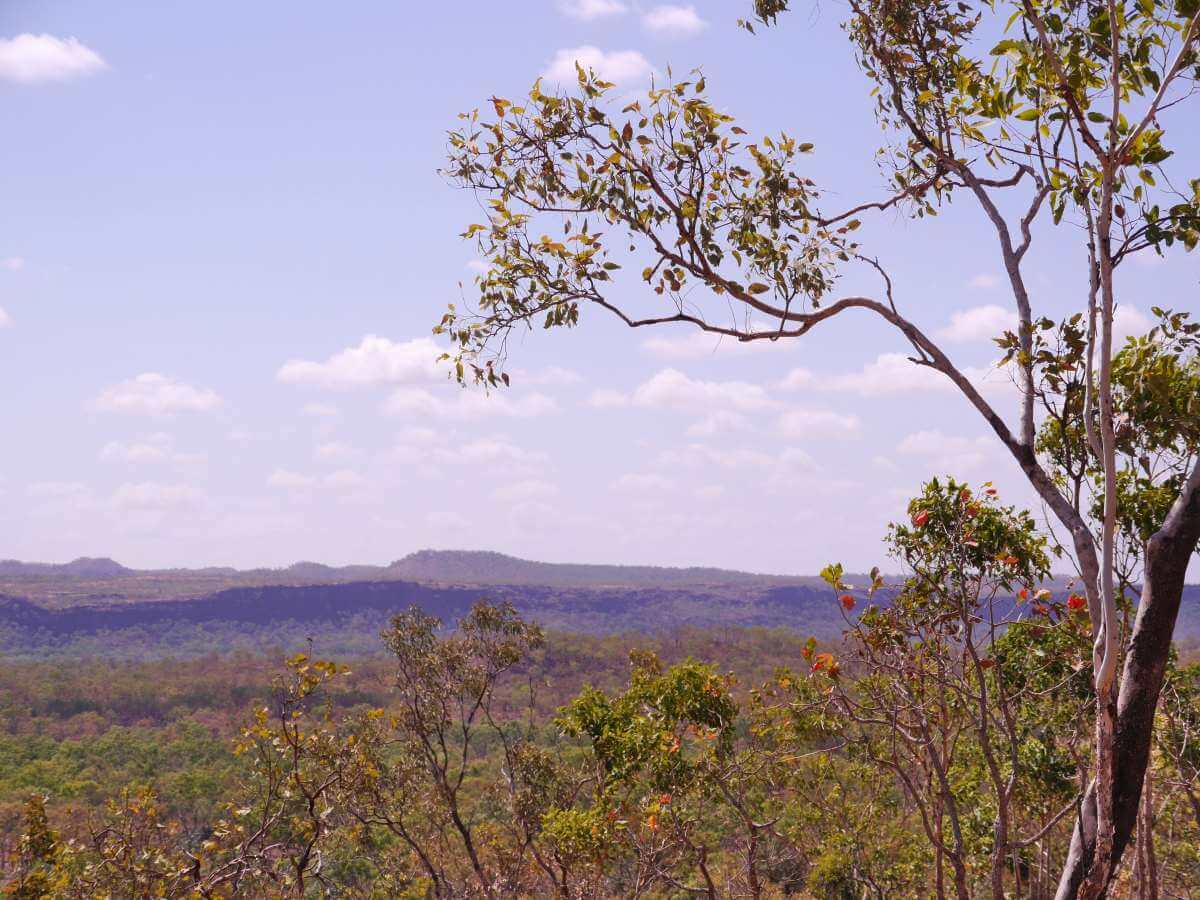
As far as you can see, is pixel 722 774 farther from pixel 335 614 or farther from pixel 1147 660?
pixel 335 614

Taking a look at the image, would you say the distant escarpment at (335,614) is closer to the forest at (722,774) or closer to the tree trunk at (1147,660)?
the forest at (722,774)

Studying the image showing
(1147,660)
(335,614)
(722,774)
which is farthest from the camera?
(335,614)

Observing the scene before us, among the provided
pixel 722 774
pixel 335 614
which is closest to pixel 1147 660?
pixel 722 774

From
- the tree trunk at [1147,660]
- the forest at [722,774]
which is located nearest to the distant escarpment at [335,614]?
the forest at [722,774]

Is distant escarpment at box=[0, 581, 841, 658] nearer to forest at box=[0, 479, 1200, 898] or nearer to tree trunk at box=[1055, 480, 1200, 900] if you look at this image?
forest at box=[0, 479, 1200, 898]

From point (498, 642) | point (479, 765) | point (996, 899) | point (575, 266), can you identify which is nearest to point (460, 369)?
point (575, 266)

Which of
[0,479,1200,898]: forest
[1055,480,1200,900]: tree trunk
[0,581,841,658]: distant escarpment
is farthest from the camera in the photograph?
[0,581,841,658]: distant escarpment

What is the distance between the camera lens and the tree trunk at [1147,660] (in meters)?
3.87

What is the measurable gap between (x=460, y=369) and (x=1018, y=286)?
2.90 metres

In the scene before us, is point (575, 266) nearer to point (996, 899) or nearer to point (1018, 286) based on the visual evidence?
point (1018, 286)

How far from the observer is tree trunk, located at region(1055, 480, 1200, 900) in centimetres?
387

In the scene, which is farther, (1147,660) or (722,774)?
(722,774)

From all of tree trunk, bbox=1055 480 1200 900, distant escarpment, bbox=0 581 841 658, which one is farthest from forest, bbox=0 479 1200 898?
distant escarpment, bbox=0 581 841 658

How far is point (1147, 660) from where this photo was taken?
12.7 ft
